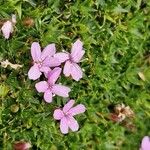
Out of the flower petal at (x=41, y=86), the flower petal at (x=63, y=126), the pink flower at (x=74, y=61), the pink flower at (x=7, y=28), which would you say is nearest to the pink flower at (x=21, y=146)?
the flower petal at (x=63, y=126)

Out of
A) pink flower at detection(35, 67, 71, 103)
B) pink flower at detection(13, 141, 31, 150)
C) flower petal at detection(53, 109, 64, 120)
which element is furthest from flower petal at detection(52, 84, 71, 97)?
pink flower at detection(13, 141, 31, 150)

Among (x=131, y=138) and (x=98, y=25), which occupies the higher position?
(x=98, y=25)

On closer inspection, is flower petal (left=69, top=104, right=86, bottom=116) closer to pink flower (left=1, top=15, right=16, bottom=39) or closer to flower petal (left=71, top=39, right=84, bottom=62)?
flower petal (left=71, top=39, right=84, bottom=62)

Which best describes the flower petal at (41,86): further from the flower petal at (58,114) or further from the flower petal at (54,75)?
the flower petal at (58,114)

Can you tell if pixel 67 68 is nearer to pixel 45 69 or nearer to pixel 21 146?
pixel 45 69

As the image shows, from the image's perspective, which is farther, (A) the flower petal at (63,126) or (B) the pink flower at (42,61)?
(A) the flower petal at (63,126)

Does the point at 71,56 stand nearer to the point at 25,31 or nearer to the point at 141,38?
the point at 25,31

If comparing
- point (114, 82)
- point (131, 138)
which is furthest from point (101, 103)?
point (131, 138)

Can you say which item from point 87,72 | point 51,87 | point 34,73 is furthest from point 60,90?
point 87,72
